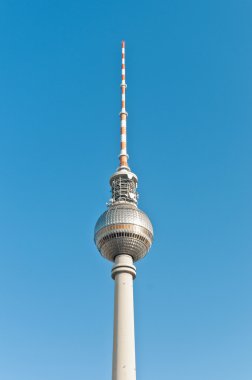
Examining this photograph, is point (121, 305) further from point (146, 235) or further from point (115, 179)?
point (115, 179)

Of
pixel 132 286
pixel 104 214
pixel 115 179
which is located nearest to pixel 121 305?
pixel 132 286

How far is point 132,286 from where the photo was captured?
7100 centimetres

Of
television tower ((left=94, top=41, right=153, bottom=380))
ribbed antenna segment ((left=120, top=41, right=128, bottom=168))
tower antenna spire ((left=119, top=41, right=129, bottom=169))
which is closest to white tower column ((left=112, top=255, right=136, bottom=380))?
television tower ((left=94, top=41, right=153, bottom=380))

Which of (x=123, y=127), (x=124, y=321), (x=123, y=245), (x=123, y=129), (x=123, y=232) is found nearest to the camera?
(x=124, y=321)

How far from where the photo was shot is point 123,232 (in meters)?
72.7

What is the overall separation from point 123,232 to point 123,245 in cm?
209

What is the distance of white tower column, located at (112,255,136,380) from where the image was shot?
62656 millimetres

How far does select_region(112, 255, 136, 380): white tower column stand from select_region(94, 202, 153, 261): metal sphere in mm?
1576

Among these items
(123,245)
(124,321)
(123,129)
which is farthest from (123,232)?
(123,129)

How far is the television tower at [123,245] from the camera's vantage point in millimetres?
63938

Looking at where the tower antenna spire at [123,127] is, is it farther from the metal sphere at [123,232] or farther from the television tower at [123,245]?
the metal sphere at [123,232]

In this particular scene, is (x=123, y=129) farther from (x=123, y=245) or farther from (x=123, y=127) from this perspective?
(x=123, y=245)

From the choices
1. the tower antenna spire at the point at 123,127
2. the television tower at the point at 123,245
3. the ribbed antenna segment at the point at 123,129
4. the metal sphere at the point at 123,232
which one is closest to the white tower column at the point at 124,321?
the television tower at the point at 123,245

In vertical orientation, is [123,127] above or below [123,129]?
above
